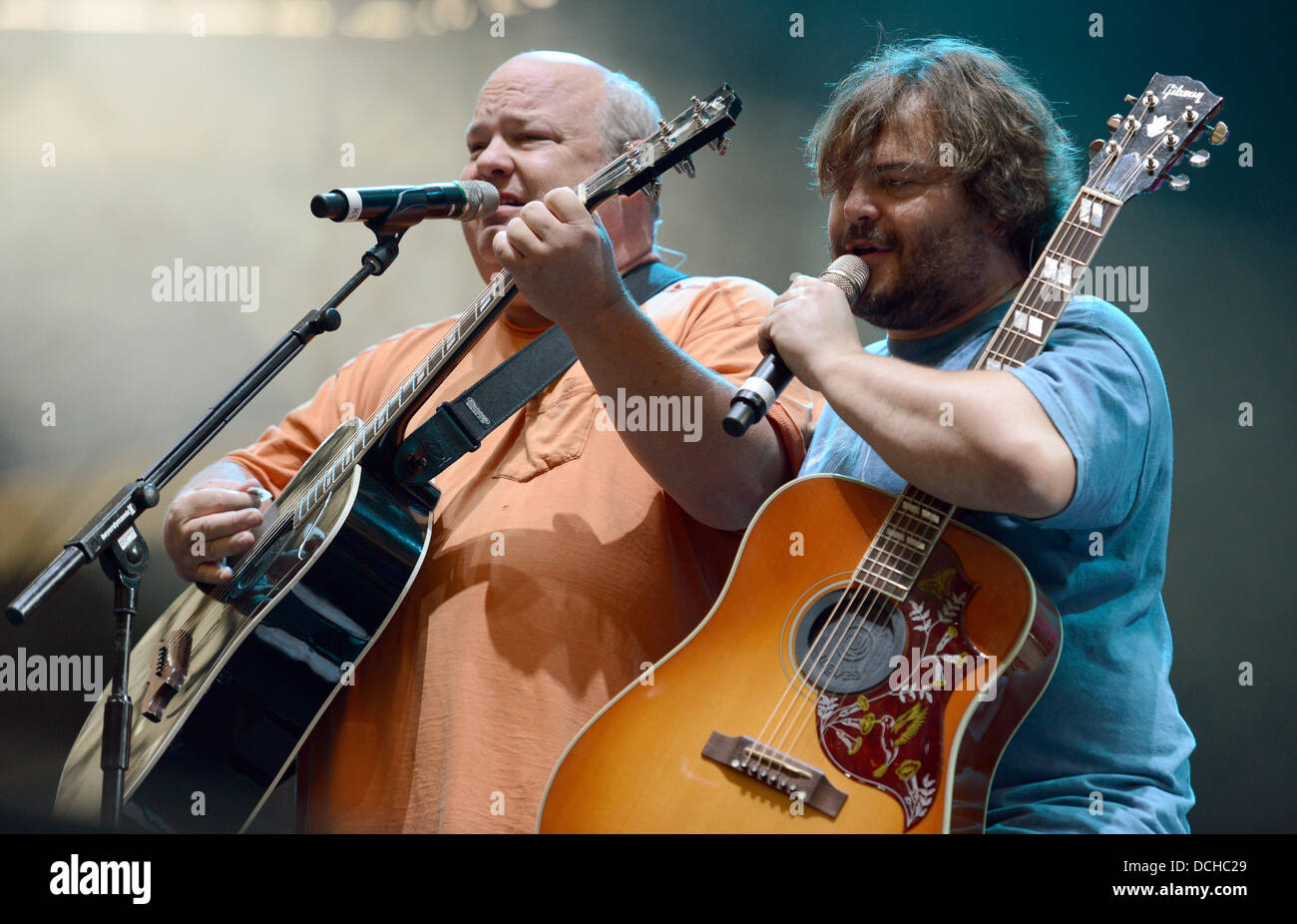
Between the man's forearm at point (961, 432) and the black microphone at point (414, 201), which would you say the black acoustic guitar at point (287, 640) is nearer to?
the black microphone at point (414, 201)

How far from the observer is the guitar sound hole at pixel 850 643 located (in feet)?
4.22

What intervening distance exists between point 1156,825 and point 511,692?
812 millimetres

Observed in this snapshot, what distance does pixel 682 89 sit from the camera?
2.25 metres

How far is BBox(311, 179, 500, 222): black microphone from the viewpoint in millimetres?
1594

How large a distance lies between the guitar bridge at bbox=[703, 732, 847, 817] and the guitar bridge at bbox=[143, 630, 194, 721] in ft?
2.86

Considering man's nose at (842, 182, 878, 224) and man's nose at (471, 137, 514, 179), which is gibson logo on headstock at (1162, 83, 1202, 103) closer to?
man's nose at (842, 182, 878, 224)

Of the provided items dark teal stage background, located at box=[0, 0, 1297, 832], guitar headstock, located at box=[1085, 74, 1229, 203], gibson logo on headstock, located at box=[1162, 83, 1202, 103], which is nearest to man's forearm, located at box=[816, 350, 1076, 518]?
guitar headstock, located at box=[1085, 74, 1229, 203]

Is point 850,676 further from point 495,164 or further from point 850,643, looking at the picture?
point 495,164

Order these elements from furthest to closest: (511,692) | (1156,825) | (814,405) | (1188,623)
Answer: (1188,623) → (814,405) → (511,692) → (1156,825)

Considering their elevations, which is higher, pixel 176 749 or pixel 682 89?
pixel 682 89

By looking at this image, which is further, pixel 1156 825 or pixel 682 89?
pixel 682 89
